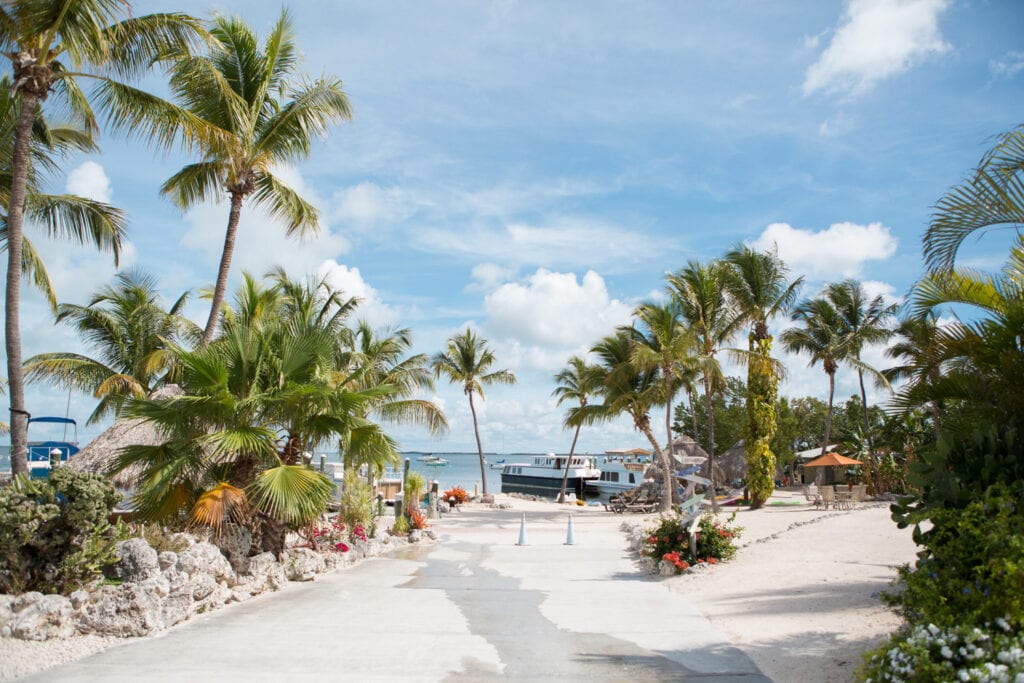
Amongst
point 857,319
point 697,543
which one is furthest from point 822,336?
point 697,543

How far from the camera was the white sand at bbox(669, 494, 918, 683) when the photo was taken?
670cm

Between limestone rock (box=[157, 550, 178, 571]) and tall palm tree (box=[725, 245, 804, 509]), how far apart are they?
19871 mm

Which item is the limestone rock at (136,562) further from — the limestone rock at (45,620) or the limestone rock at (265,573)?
the limestone rock at (265,573)

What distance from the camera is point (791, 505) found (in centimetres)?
2562

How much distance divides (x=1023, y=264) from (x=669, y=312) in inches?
767

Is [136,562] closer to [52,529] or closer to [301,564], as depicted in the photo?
[52,529]

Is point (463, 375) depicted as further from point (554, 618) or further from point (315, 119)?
point (554, 618)

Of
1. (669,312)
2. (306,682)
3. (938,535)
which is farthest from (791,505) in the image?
(306,682)

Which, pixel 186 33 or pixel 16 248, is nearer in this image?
pixel 16 248

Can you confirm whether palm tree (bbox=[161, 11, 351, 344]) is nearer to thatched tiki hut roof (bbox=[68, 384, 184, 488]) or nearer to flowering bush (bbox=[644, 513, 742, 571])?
thatched tiki hut roof (bbox=[68, 384, 184, 488])

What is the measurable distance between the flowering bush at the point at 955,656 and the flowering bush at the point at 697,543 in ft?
23.8

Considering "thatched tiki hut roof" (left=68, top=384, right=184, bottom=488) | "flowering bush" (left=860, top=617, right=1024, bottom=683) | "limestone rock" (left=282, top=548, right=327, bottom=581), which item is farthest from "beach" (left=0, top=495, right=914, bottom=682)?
"thatched tiki hut roof" (left=68, top=384, right=184, bottom=488)

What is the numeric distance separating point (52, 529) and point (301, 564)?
443 centimetres

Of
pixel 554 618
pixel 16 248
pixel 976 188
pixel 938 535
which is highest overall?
pixel 16 248
